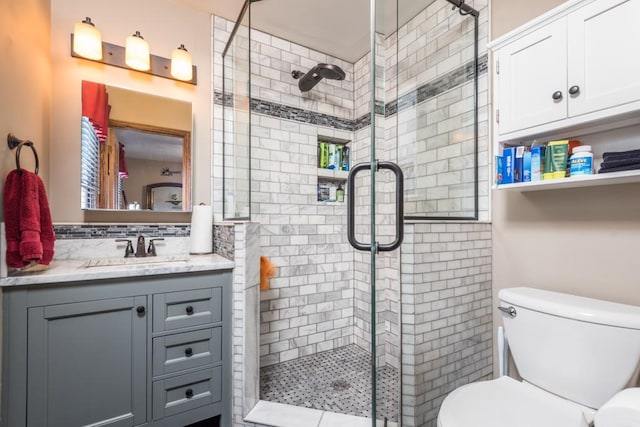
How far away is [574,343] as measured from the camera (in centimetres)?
118

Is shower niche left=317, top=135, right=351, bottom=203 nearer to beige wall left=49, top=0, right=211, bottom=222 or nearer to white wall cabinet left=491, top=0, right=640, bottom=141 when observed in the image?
beige wall left=49, top=0, right=211, bottom=222

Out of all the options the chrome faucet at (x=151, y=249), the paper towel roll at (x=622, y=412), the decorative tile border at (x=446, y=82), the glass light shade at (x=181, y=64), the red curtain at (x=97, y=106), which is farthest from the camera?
the glass light shade at (x=181, y=64)

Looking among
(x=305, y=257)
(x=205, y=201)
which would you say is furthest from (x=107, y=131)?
(x=305, y=257)

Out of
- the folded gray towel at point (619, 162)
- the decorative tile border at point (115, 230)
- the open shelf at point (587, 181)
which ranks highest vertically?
the folded gray towel at point (619, 162)

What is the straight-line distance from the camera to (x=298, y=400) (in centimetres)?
180

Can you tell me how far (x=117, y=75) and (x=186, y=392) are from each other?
1990mm

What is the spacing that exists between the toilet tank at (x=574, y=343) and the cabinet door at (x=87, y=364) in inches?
70.7

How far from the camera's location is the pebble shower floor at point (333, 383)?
1498mm

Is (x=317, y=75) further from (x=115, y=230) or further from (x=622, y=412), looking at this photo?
(x=622, y=412)

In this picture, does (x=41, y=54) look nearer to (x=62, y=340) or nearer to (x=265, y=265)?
(x=62, y=340)

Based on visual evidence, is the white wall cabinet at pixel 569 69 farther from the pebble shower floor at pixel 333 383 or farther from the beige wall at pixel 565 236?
the pebble shower floor at pixel 333 383

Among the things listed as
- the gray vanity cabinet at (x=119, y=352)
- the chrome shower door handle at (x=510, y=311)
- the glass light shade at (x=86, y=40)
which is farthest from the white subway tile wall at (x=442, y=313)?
the glass light shade at (x=86, y=40)

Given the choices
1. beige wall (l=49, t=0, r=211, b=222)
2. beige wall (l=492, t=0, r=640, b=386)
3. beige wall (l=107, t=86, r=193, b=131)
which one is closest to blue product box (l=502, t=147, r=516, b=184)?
beige wall (l=492, t=0, r=640, b=386)

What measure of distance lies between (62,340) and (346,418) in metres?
1.43
